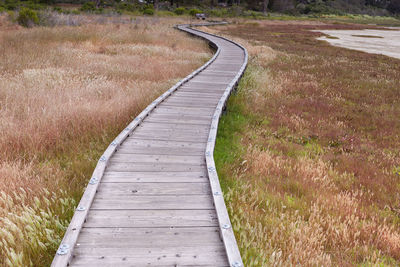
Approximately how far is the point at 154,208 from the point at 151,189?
432mm

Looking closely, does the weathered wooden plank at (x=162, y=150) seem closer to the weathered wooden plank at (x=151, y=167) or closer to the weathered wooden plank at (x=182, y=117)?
the weathered wooden plank at (x=151, y=167)

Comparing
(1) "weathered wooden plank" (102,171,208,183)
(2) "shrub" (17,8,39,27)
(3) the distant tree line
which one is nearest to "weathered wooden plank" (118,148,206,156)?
(1) "weathered wooden plank" (102,171,208,183)

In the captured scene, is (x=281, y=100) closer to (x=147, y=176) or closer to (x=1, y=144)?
(x=147, y=176)

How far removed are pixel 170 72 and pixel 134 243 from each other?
1052 cm

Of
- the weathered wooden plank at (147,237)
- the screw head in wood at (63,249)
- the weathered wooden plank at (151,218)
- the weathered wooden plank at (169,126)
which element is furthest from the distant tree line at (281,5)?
the screw head in wood at (63,249)

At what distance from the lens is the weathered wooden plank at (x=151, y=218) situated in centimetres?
323

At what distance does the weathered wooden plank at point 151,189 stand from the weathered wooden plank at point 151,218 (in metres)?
0.39

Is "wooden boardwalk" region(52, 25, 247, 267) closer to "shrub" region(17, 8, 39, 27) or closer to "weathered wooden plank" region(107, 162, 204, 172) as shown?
"weathered wooden plank" region(107, 162, 204, 172)

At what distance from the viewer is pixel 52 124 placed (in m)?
6.06

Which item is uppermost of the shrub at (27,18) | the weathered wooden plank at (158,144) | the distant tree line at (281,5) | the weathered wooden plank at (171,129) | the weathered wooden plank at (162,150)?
the distant tree line at (281,5)

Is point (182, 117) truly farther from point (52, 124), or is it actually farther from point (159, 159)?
point (52, 124)

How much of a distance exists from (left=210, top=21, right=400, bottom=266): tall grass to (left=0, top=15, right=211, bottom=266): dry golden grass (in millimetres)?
2110

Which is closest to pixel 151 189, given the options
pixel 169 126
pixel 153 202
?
pixel 153 202

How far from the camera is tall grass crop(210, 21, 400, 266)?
3654mm
